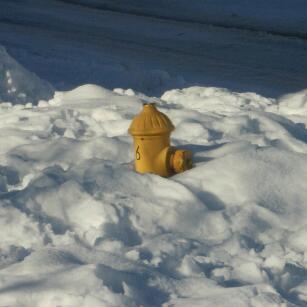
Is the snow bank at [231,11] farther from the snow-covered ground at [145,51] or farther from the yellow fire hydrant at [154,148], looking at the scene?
the yellow fire hydrant at [154,148]

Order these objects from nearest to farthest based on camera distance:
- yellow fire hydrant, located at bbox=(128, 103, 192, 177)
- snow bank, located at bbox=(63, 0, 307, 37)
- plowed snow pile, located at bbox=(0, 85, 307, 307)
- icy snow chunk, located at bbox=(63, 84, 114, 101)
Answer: plowed snow pile, located at bbox=(0, 85, 307, 307) < yellow fire hydrant, located at bbox=(128, 103, 192, 177) < icy snow chunk, located at bbox=(63, 84, 114, 101) < snow bank, located at bbox=(63, 0, 307, 37)

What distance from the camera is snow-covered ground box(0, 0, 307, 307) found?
346 cm

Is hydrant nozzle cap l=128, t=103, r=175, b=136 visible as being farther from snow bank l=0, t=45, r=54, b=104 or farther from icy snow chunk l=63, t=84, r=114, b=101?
snow bank l=0, t=45, r=54, b=104

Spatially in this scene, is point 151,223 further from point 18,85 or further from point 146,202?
point 18,85

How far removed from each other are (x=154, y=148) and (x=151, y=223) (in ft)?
2.46

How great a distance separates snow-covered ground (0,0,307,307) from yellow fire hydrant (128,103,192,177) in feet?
0.34

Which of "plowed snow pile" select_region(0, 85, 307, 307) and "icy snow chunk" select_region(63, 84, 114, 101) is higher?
"plowed snow pile" select_region(0, 85, 307, 307)

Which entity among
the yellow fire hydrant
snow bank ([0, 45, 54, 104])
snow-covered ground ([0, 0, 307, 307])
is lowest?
snow bank ([0, 45, 54, 104])

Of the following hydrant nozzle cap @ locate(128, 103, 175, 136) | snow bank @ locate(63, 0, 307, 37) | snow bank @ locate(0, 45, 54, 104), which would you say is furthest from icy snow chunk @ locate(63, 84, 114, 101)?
snow bank @ locate(63, 0, 307, 37)

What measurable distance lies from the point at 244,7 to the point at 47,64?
5.90 meters

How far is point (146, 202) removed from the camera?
427cm

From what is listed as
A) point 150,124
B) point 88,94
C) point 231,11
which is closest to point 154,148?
point 150,124

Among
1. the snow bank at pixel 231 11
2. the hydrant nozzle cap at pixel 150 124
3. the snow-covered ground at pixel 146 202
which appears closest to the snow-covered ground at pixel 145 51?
the snow bank at pixel 231 11

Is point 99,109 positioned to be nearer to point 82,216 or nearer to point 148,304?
point 82,216
